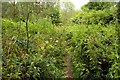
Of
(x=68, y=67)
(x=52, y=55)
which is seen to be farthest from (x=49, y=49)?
(x=68, y=67)

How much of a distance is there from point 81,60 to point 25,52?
19.9 inches

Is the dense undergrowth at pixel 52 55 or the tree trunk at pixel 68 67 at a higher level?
the dense undergrowth at pixel 52 55

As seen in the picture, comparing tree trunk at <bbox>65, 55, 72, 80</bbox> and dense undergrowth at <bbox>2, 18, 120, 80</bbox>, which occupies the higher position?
dense undergrowth at <bbox>2, 18, 120, 80</bbox>

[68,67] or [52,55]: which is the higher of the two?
[52,55]

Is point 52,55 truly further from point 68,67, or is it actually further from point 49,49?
point 68,67

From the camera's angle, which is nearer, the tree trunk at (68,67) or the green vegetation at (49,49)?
the green vegetation at (49,49)

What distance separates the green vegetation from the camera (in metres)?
2.05

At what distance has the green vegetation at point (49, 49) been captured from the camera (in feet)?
6.74

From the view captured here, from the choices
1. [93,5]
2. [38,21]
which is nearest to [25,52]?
[38,21]

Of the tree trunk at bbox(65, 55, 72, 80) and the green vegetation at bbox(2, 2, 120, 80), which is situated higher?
the green vegetation at bbox(2, 2, 120, 80)

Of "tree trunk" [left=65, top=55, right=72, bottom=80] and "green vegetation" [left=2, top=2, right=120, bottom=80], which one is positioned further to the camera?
"tree trunk" [left=65, top=55, right=72, bottom=80]

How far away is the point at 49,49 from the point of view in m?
2.56

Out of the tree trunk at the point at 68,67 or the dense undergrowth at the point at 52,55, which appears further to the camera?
the tree trunk at the point at 68,67

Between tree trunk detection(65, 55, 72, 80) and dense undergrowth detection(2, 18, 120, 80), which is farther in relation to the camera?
tree trunk detection(65, 55, 72, 80)
